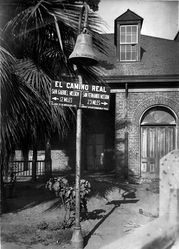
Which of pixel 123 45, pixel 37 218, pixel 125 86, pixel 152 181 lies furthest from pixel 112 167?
pixel 37 218

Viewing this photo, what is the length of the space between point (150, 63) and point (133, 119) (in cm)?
228

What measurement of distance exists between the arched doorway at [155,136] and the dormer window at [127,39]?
231cm

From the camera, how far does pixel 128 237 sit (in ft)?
4.77

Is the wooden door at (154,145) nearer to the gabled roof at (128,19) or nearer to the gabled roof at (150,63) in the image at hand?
the gabled roof at (150,63)

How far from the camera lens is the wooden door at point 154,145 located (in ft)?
36.1

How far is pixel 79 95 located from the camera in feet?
13.8

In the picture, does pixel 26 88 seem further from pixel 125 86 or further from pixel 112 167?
pixel 112 167

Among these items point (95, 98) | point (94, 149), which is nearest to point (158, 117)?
point (94, 149)

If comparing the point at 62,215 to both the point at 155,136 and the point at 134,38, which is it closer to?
the point at 155,136

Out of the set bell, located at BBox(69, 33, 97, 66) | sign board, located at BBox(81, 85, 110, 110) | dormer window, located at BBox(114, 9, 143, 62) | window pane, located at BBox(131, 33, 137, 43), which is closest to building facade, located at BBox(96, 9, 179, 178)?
dormer window, located at BBox(114, 9, 143, 62)

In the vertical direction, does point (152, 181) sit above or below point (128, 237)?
Result: below

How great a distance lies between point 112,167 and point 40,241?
28.9ft

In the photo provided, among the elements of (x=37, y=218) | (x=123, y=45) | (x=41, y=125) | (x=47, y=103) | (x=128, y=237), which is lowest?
(x=37, y=218)

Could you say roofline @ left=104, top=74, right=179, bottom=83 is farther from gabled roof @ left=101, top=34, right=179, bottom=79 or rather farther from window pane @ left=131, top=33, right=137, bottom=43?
window pane @ left=131, top=33, right=137, bottom=43
